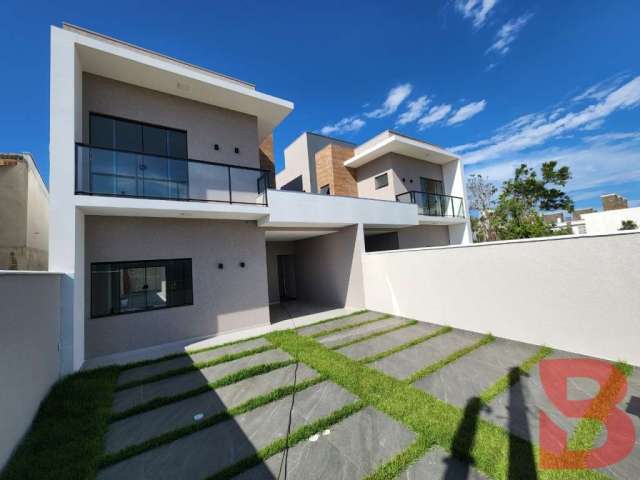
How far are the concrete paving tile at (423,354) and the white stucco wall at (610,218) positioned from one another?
27972 millimetres

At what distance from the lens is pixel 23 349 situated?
314 cm

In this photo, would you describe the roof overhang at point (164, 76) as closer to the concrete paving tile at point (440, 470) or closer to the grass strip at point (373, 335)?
the grass strip at point (373, 335)

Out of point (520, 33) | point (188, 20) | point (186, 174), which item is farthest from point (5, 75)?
point (520, 33)

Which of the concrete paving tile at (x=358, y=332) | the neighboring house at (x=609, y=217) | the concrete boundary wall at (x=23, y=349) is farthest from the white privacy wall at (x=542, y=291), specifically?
the neighboring house at (x=609, y=217)

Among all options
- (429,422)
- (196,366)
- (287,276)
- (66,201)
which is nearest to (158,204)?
(66,201)

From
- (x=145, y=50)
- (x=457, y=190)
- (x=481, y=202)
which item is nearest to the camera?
(x=145, y=50)

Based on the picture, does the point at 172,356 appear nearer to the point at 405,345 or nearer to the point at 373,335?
the point at 373,335

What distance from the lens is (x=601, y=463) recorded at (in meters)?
2.30

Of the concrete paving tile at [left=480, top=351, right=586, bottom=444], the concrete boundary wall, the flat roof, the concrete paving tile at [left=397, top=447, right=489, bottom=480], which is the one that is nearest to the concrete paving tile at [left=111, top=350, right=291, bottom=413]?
the concrete boundary wall

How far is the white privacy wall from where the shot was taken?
4207mm

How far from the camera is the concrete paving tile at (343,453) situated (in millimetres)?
2393
